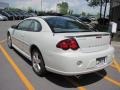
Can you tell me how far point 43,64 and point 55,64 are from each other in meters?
0.60

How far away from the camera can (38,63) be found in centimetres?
578

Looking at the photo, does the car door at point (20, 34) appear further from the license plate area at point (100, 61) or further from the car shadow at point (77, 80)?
the license plate area at point (100, 61)

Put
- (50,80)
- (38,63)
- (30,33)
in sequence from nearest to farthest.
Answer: (50,80), (38,63), (30,33)

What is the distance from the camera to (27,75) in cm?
591

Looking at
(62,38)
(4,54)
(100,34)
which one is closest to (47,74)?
(62,38)

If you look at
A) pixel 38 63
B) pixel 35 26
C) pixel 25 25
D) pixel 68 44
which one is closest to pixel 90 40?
A: pixel 68 44

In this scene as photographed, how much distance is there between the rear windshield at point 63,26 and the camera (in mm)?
5605

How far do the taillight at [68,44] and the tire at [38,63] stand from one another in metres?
0.88

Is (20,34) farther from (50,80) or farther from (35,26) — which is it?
(50,80)

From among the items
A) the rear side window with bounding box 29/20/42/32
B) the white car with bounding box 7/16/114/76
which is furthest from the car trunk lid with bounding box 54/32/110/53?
the rear side window with bounding box 29/20/42/32

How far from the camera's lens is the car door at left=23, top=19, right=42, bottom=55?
6.03 meters

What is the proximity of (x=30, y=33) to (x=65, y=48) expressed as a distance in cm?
176

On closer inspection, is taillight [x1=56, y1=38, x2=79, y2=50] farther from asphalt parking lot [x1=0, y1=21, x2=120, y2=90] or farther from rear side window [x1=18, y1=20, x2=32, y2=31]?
rear side window [x1=18, y1=20, x2=32, y2=31]

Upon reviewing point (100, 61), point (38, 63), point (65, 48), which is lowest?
point (38, 63)
